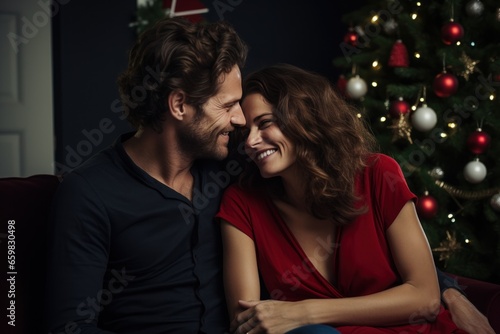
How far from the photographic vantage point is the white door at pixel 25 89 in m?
4.00

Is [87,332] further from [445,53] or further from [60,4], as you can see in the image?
[60,4]

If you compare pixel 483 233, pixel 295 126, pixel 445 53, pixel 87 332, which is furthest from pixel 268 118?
pixel 483 233

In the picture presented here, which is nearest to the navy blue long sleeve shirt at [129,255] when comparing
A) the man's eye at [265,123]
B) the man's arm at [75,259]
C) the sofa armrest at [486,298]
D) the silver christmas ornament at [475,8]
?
the man's arm at [75,259]

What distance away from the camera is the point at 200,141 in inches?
71.4

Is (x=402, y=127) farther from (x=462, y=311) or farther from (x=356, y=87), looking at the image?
(x=462, y=311)

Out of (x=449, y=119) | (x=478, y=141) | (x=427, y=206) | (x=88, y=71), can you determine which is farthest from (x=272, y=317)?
(x=88, y=71)

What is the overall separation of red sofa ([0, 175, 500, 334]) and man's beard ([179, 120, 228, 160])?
381 mm

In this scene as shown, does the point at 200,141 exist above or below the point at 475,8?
below

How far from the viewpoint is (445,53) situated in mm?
2867

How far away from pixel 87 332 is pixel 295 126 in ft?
2.40

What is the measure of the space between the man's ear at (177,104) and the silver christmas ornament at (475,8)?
1.63 metres

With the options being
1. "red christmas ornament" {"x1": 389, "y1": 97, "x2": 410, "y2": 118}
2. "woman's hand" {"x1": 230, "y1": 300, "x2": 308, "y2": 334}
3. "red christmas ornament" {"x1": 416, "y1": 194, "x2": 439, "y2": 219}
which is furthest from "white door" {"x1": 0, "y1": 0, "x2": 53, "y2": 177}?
"woman's hand" {"x1": 230, "y1": 300, "x2": 308, "y2": 334}

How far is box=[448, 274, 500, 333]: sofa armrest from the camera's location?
1.81 meters

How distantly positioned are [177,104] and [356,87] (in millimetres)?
1531
